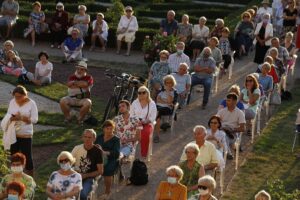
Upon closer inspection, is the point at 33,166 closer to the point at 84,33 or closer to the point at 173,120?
the point at 173,120

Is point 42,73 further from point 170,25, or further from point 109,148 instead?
point 109,148

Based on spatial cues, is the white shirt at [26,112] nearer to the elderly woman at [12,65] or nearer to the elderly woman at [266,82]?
the elderly woman at [266,82]

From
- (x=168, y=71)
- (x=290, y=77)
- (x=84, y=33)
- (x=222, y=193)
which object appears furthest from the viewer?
(x=84, y=33)

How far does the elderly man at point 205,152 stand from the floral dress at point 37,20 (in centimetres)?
1416

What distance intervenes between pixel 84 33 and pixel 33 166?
38.3 ft

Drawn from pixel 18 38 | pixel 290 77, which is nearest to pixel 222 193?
pixel 290 77

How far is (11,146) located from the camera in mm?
16906

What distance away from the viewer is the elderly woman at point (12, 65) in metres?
24.4

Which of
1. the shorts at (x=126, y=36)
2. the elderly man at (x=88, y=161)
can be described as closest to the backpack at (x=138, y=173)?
the elderly man at (x=88, y=161)

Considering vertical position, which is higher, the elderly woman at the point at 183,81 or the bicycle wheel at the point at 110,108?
the elderly woman at the point at 183,81

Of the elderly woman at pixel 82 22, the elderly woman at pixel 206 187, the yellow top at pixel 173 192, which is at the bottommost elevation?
the elderly woman at pixel 82 22

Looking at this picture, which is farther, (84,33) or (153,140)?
(84,33)

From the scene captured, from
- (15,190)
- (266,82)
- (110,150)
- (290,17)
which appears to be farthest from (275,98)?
(15,190)

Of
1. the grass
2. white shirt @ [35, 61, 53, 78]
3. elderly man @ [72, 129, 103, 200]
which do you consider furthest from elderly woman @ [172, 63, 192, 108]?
elderly man @ [72, 129, 103, 200]
